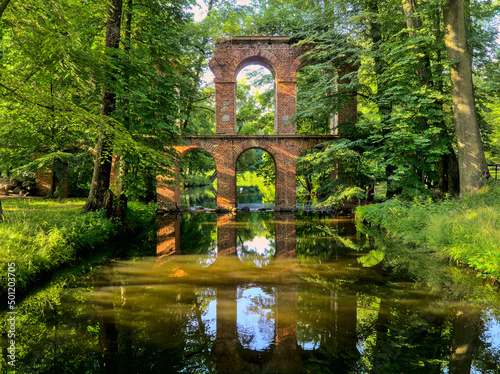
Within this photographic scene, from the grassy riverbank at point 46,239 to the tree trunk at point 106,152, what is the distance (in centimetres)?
52

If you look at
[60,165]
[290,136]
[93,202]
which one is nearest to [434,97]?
[290,136]

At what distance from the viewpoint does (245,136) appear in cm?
1838

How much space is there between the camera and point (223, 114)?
737 inches

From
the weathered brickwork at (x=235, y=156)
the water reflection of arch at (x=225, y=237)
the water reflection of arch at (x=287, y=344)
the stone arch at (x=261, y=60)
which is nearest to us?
the water reflection of arch at (x=287, y=344)

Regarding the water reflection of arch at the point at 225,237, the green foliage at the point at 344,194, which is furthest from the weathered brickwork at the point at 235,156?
the green foliage at the point at 344,194

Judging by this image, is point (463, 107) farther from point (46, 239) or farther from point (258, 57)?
point (258, 57)

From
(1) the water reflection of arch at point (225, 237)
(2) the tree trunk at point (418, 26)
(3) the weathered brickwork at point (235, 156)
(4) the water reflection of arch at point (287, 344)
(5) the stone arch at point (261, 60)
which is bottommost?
(4) the water reflection of arch at point (287, 344)

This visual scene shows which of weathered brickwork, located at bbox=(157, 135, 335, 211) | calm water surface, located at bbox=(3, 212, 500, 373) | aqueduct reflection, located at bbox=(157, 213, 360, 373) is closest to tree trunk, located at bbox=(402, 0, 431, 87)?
calm water surface, located at bbox=(3, 212, 500, 373)

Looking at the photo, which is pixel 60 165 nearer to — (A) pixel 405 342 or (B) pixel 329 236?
(B) pixel 329 236

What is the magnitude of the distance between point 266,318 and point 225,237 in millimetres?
6646

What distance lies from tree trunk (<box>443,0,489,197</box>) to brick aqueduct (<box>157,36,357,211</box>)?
8.78 meters

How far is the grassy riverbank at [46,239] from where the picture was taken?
5.45 m

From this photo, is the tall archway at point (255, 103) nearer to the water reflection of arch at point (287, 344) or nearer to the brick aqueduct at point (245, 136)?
the brick aqueduct at point (245, 136)

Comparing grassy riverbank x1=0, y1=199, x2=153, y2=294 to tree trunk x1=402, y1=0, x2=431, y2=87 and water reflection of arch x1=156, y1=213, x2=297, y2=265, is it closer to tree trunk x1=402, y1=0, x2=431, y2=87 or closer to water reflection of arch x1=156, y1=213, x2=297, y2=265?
water reflection of arch x1=156, y1=213, x2=297, y2=265
